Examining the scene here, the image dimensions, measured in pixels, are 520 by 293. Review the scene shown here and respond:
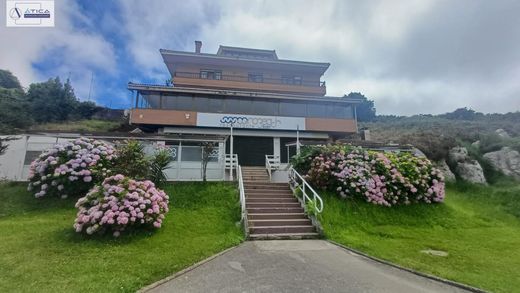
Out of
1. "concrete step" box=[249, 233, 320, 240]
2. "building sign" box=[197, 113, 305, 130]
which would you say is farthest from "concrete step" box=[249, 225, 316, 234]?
"building sign" box=[197, 113, 305, 130]

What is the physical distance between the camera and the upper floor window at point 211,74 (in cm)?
2561

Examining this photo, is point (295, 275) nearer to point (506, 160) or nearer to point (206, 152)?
point (206, 152)

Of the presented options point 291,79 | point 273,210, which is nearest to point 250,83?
point 291,79

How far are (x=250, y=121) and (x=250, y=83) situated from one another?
7.12m

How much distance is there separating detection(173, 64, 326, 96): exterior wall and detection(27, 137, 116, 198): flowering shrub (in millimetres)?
14789

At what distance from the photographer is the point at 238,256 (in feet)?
21.3

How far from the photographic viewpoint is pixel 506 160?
1819cm

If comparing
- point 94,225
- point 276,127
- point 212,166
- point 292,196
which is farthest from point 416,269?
point 276,127

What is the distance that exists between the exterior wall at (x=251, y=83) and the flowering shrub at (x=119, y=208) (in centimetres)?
1746

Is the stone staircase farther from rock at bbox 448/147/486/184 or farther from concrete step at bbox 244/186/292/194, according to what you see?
rock at bbox 448/147/486/184

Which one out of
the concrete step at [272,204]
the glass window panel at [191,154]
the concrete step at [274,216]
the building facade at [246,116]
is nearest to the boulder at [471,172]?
the building facade at [246,116]

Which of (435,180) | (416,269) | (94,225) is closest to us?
(416,269)

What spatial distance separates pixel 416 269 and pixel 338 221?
12.5 feet

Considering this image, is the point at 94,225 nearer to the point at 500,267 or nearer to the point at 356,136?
the point at 500,267
